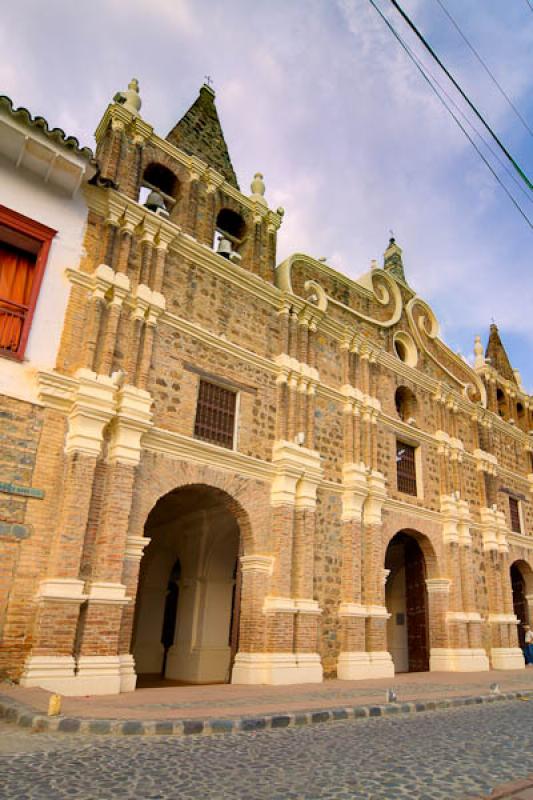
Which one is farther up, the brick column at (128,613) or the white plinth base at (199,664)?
the brick column at (128,613)

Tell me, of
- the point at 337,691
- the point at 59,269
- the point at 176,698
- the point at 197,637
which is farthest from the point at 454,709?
the point at 59,269

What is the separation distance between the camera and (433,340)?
20.2 metres

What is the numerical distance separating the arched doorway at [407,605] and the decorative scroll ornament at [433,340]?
5.89 metres

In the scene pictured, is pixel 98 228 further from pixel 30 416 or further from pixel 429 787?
pixel 429 787

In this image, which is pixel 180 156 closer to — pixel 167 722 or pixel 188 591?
pixel 188 591

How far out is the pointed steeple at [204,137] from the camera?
15.1m

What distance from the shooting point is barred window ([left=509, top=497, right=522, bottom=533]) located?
21750 millimetres

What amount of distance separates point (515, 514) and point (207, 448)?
15.0 m

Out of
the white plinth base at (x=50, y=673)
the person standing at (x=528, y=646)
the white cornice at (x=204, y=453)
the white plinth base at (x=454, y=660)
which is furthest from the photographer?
the person standing at (x=528, y=646)

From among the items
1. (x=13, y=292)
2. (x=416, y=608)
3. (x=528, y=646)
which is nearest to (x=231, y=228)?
(x=13, y=292)

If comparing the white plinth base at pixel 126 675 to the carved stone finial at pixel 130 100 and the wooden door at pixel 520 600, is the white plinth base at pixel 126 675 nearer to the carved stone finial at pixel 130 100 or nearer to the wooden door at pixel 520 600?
the carved stone finial at pixel 130 100

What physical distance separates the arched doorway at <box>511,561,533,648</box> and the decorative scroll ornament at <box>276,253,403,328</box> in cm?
1036

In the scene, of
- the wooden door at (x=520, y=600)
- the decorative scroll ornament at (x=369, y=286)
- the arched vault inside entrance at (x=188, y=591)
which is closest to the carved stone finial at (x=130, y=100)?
the decorative scroll ornament at (x=369, y=286)

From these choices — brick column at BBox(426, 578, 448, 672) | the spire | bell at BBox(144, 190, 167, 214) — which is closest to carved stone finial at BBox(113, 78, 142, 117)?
bell at BBox(144, 190, 167, 214)
